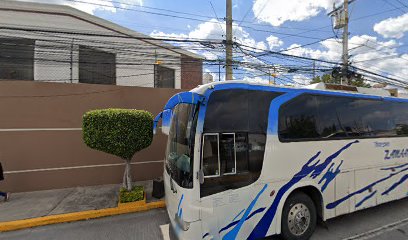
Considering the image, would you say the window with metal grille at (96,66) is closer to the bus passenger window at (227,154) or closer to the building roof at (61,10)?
the building roof at (61,10)

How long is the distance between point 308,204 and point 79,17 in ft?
36.1

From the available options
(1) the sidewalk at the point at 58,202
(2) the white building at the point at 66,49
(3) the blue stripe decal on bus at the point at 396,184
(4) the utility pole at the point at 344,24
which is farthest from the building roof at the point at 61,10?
(4) the utility pole at the point at 344,24

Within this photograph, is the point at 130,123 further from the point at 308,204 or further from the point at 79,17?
the point at 79,17

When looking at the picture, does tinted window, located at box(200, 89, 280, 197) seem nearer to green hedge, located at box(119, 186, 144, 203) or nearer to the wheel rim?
the wheel rim

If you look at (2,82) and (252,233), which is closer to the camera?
(252,233)

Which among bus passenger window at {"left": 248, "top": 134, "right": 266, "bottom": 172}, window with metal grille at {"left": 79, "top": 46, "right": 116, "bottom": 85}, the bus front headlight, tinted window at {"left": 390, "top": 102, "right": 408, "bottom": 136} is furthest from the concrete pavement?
tinted window at {"left": 390, "top": 102, "right": 408, "bottom": 136}

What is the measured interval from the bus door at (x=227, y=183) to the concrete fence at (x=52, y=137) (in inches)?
226

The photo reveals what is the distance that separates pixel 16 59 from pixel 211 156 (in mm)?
9837

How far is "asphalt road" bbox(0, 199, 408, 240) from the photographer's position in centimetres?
473

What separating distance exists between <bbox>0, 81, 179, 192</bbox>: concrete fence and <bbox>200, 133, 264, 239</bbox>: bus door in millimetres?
5734

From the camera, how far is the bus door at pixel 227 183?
3609 millimetres

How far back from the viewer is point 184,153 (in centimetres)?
382

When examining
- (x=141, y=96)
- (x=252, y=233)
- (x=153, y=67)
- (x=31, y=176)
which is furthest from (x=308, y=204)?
(x=153, y=67)

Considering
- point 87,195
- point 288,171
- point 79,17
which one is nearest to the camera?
point 288,171
